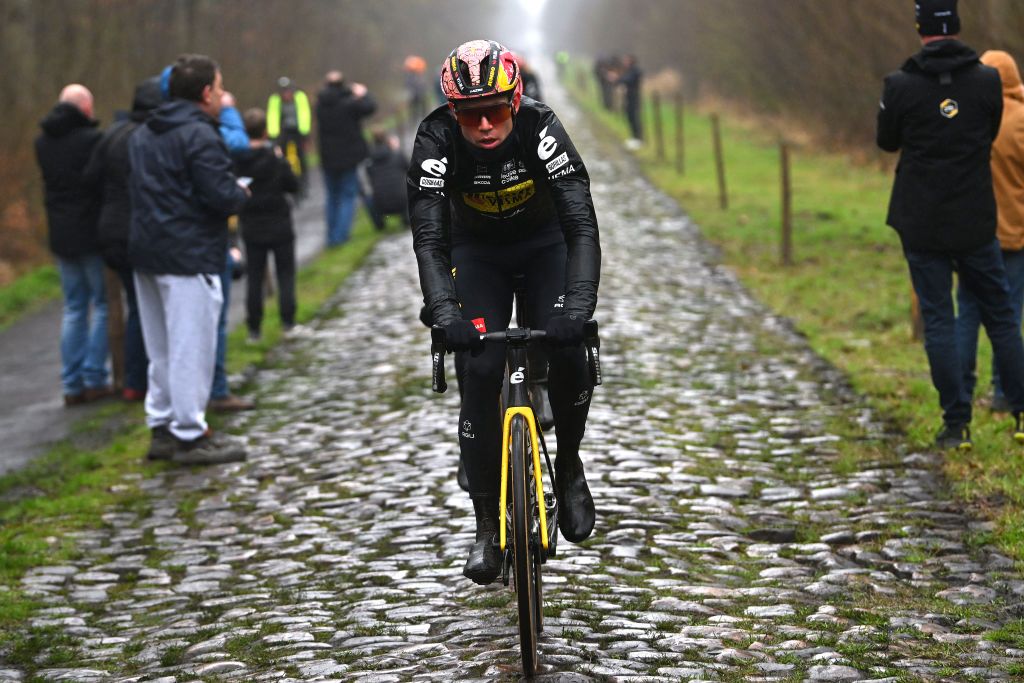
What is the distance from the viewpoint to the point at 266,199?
44.4 feet

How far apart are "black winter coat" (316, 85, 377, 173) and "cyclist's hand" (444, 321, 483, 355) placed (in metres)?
14.9

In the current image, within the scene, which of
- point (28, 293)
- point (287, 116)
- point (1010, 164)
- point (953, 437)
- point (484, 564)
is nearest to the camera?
point (484, 564)

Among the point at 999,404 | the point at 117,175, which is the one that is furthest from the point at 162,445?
the point at 999,404

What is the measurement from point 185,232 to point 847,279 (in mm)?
8680

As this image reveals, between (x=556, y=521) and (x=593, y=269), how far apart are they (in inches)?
41.4

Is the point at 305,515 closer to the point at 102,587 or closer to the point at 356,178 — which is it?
the point at 102,587

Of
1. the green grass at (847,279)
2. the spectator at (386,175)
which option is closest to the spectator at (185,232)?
the green grass at (847,279)

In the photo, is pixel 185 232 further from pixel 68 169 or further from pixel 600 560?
pixel 600 560

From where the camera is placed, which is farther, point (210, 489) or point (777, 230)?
point (777, 230)

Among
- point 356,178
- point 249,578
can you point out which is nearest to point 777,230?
point 356,178

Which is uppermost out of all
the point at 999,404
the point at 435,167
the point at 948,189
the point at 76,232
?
the point at 435,167

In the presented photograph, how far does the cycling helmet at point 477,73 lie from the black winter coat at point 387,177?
613 inches

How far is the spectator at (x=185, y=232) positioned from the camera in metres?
9.47

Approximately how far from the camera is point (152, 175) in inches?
374
